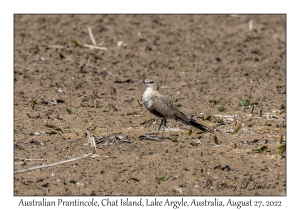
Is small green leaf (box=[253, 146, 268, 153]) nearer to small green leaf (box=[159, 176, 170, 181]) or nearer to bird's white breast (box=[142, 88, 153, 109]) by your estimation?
small green leaf (box=[159, 176, 170, 181])

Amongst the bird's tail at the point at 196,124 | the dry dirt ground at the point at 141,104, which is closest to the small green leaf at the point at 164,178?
the dry dirt ground at the point at 141,104

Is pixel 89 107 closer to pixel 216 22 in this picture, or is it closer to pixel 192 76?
pixel 192 76

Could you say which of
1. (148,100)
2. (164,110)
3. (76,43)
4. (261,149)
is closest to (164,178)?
(261,149)

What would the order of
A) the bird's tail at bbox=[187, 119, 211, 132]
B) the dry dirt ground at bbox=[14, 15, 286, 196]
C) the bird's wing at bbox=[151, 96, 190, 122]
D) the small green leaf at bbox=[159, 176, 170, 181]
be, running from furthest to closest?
1. the bird's wing at bbox=[151, 96, 190, 122]
2. the bird's tail at bbox=[187, 119, 211, 132]
3. the dry dirt ground at bbox=[14, 15, 286, 196]
4. the small green leaf at bbox=[159, 176, 170, 181]

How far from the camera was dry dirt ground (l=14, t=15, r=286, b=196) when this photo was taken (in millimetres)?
9375

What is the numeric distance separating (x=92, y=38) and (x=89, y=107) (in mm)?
5321

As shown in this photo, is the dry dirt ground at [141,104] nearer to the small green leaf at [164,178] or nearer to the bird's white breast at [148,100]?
the small green leaf at [164,178]

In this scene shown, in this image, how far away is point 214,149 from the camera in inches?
416

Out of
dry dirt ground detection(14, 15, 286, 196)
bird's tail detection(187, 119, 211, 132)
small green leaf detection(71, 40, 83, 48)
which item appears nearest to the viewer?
dry dirt ground detection(14, 15, 286, 196)

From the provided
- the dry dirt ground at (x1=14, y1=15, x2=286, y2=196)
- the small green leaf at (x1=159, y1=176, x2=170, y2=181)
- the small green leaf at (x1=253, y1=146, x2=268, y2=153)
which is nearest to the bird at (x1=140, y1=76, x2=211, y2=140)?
the dry dirt ground at (x1=14, y1=15, x2=286, y2=196)

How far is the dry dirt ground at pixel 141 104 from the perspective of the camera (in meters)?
9.38

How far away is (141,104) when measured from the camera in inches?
512

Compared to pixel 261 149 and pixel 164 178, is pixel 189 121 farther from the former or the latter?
pixel 164 178

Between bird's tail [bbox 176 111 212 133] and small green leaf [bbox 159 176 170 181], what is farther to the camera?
bird's tail [bbox 176 111 212 133]
